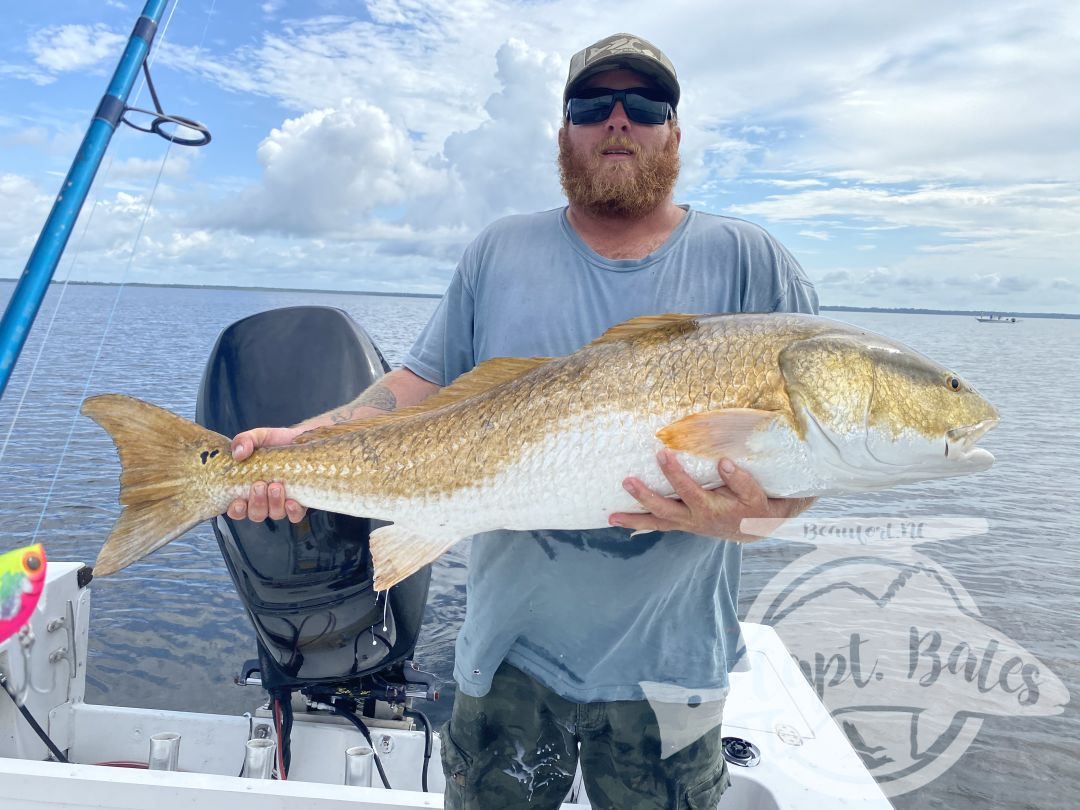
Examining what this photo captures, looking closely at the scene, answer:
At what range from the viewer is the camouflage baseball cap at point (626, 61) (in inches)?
109

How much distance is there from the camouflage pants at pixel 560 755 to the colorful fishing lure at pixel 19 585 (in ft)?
7.03

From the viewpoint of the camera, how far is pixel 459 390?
2.69 m

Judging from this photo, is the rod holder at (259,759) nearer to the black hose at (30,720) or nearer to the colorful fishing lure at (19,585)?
the black hose at (30,720)

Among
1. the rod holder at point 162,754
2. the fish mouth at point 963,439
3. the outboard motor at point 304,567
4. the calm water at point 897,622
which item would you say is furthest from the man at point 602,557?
the calm water at point 897,622

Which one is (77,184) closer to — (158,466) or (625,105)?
(158,466)

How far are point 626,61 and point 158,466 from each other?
239cm

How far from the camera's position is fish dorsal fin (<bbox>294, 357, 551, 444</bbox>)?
8.45ft

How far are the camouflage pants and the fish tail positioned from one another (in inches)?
49.4

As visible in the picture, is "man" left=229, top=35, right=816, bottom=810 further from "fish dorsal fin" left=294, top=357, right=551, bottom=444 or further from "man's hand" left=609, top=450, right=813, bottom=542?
"fish dorsal fin" left=294, top=357, right=551, bottom=444

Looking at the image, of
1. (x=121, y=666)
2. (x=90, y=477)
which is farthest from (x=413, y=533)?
(x=90, y=477)

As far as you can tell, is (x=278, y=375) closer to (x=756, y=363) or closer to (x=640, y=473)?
(x=640, y=473)

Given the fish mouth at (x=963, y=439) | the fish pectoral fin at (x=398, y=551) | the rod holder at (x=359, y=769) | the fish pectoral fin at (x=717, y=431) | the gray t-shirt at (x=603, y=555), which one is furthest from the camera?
the rod holder at (x=359, y=769)

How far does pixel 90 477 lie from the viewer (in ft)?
44.9

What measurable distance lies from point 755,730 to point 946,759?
479 centimetres
